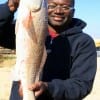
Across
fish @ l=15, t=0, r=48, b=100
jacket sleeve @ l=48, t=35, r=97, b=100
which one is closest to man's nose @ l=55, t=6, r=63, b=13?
jacket sleeve @ l=48, t=35, r=97, b=100

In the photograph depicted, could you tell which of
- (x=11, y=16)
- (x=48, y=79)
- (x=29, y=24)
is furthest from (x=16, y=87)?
(x=29, y=24)

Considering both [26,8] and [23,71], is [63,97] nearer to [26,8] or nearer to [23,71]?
[23,71]

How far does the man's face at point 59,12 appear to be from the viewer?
4730 mm

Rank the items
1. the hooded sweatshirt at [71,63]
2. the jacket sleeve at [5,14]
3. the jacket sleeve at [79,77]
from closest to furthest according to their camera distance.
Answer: the jacket sleeve at [79,77] < the hooded sweatshirt at [71,63] < the jacket sleeve at [5,14]

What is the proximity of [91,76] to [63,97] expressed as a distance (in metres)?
0.38

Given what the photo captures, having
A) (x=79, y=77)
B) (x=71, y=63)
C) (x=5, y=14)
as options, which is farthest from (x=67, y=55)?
(x=5, y=14)

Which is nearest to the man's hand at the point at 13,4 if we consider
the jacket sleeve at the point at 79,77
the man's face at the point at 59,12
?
the man's face at the point at 59,12

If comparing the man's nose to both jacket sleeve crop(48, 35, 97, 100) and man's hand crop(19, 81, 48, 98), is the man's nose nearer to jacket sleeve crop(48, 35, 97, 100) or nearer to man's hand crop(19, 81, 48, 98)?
jacket sleeve crop(48, 35, 97, 100)

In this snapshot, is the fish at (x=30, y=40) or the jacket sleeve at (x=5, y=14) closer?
the fish at (x=30, y=40)

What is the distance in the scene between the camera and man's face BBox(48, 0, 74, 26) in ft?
15.5

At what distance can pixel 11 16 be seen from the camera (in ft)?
15.4

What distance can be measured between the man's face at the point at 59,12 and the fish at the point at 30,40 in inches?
26.5

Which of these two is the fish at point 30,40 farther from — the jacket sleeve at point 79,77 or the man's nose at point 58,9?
the man's nose at point 58,9

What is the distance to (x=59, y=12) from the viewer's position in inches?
186
